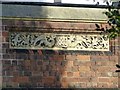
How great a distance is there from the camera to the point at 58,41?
618 centimetres

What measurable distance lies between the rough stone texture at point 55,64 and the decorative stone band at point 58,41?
66 millimetres

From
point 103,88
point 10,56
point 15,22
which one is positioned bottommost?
point 103,88

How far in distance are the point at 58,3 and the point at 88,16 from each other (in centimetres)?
53

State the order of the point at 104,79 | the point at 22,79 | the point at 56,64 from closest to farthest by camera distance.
A: 1. the point at 22,79
2. the point at 56,64
3. the point at 104,79

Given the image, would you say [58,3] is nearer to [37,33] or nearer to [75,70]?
[37,33]

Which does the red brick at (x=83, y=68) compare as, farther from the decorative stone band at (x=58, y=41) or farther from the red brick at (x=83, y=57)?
the decorative stone band at (x=58, y=41)

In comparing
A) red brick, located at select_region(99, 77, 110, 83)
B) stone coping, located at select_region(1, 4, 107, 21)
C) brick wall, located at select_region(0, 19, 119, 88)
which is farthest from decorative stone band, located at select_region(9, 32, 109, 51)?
red brick, located at select_region(99, 77, 110, 83)

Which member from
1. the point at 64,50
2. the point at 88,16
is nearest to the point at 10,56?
the point at 64,50

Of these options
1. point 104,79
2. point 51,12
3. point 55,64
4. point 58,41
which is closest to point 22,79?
point 55,64

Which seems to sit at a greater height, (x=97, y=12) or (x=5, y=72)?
(x=97, y=12)

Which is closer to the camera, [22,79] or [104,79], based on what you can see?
[22,79]

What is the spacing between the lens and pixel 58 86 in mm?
6125

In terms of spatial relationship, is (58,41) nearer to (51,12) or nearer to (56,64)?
(56,64)

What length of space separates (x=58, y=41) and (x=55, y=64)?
371 mm
